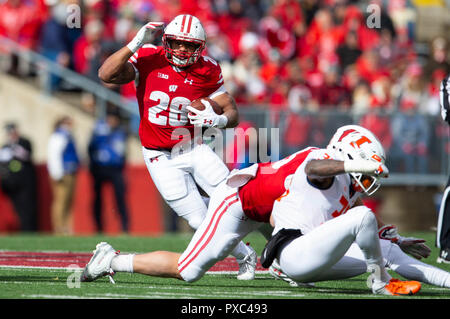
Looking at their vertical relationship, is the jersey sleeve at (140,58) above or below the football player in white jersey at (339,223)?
above

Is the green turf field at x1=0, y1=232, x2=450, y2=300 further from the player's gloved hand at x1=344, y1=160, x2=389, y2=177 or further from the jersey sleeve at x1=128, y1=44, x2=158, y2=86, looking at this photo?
the jersey sleeve at x1=128, y1=44, x2=158, y2=86

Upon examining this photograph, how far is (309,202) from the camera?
5488 millimetres

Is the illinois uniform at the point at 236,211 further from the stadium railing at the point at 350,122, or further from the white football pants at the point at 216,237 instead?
the stadium railing at the point at 350,122

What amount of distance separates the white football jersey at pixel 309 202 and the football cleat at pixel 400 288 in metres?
0.53

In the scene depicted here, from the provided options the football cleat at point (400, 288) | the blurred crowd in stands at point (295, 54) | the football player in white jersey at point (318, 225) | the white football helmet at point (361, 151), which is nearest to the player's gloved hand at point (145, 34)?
the football player in white jersey at point (318, 225)

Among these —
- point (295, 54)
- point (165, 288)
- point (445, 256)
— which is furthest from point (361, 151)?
point (295, 54)

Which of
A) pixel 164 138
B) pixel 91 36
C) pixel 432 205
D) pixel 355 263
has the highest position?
pixel 91 36

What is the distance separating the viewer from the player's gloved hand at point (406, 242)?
5871 millimetres

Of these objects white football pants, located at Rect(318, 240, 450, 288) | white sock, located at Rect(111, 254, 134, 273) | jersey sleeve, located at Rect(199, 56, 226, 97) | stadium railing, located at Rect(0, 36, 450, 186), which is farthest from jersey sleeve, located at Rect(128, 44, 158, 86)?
stadium railing, located at Rect(0, 36, 450, 186)

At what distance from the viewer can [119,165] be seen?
43.8 ft

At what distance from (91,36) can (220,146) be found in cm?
293
